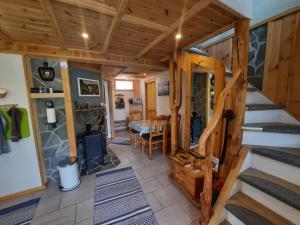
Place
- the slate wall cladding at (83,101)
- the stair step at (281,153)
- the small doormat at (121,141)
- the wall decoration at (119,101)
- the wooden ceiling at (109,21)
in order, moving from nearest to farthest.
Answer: the stair step at (281,153) < the wooden ceiling at (109,21) < the slate wall cladding at (83,101) < the small doormat at (121,141) < the wall decoration at (119,101)

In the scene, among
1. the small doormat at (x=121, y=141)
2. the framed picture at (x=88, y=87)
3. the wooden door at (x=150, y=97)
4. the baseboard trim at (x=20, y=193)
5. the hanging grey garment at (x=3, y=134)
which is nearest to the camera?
the hanging grey garment at (x=3, y=134)

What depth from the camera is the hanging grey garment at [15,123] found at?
198 cm

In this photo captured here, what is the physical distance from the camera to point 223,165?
67.1 inches

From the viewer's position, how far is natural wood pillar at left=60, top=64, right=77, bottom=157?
2363mm

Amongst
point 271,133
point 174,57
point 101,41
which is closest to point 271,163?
point 271,133

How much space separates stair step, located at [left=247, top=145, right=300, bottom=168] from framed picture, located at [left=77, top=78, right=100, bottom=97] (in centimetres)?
330

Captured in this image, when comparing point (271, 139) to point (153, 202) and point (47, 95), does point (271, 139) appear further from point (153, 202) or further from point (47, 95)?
point (47, 95)

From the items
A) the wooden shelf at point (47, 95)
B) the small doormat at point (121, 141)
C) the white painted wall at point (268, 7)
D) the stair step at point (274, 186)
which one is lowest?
the small doormat at point (121, 141)

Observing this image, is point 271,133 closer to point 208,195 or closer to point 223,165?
point 223,165

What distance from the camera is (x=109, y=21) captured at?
1.58 metres

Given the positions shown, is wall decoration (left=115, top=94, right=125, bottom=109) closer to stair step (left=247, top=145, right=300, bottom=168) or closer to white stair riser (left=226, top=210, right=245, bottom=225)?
stair step (left=247, top=145, right=300, bottom=168)

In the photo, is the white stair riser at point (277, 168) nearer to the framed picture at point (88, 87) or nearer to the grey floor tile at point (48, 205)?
the grey floor tile at point (48, 205)

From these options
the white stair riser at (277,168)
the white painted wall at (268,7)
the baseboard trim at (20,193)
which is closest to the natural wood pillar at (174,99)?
the white painted wall at (268,7)

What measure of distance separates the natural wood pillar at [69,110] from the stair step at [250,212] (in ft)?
8.44
